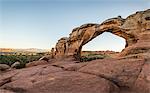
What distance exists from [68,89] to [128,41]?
14.5 metres

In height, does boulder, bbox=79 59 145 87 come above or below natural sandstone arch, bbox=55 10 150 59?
below

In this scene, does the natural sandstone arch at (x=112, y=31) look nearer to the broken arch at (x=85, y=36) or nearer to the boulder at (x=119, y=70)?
the broken arch at (x=85, y=36)

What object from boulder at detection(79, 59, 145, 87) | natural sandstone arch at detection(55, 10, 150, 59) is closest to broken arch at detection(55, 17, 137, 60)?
natural sandstone arch at detection(55, 10, 150, 59)

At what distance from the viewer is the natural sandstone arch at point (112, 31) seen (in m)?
21.4

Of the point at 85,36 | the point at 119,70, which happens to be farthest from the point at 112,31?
the point at 119,70

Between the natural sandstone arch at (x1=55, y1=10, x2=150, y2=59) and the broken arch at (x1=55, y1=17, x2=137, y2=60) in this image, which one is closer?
the natural sandstone arch at (x1=55, y1=10, x2=150, y2=59)

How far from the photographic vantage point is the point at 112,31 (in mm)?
26031

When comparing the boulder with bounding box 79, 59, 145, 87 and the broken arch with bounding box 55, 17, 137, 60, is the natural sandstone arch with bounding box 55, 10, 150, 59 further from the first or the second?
the boulder with bounding box 79, 59, 145, 87

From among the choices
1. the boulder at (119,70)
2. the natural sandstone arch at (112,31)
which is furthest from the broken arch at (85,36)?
the boulder at (119,70)

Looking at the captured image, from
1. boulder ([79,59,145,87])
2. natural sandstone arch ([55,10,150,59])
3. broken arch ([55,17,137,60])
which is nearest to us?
boulder ([79,59,145,87])

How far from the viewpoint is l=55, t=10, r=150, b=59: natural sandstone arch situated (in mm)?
21391

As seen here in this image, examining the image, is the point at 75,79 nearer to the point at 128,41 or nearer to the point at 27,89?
the point at 27,89

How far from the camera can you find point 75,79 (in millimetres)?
12047

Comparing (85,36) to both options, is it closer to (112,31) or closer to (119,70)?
(112,31)
